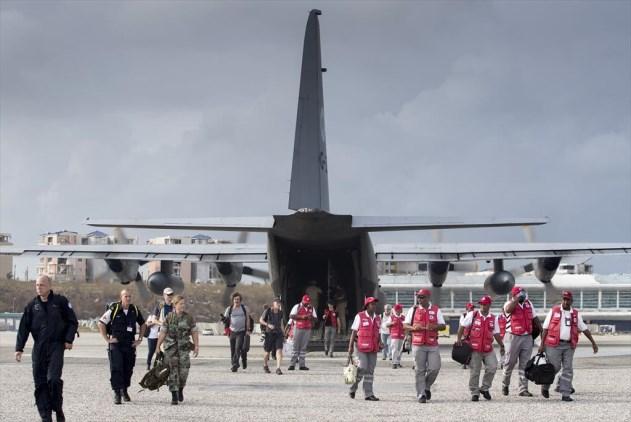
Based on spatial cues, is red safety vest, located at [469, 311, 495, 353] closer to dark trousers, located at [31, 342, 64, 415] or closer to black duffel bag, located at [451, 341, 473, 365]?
black duffel bag, located at [451, 341, 473, 365]

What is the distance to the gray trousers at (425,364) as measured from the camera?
13461 mm

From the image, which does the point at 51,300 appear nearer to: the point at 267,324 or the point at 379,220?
the point at 267,324

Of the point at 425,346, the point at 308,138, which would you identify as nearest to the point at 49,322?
the point at 425,346

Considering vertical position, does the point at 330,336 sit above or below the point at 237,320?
below

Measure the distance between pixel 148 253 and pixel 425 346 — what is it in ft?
55.5

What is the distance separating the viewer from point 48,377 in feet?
34.0

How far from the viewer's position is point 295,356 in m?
20.0

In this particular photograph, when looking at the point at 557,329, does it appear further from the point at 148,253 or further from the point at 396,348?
the point at 148,253

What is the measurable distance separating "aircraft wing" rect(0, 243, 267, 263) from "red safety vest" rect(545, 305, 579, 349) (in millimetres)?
15934

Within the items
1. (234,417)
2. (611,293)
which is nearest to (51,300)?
(234,417)

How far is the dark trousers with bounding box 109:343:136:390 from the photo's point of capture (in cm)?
Result: 1304

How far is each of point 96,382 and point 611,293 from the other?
7164 cm

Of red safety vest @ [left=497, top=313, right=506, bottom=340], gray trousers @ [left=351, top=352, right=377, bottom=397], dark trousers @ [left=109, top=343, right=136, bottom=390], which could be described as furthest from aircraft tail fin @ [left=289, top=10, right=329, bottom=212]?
dark trousers @ [left=109, top=343, right=136, bottom=390]

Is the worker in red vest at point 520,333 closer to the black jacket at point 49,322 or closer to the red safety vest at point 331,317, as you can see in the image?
the black jacket at point 49,322
